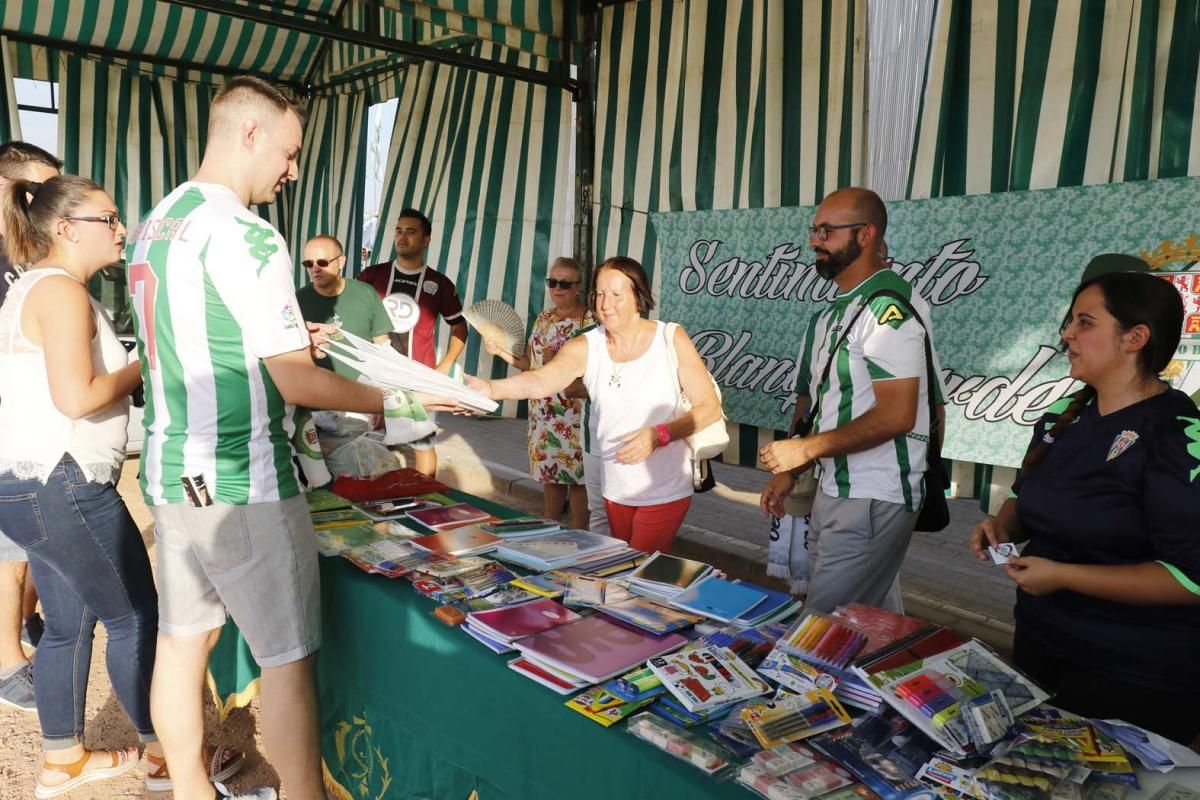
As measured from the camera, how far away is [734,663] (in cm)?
144

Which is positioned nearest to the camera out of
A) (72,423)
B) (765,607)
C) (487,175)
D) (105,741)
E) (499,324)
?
(765,607)

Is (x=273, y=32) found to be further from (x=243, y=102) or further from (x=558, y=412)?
(x=243, y=102)

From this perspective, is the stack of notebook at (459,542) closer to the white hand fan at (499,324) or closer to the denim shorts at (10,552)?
the denim shorts at (10,552)

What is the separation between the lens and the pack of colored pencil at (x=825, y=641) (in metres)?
1.42

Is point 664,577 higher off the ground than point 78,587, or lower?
higher

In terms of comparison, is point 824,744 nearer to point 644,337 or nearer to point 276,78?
point 644,337

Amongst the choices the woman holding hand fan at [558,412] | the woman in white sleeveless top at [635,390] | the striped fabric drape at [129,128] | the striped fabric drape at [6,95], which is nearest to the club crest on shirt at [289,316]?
the woman in white sleeveless top at [635,390]

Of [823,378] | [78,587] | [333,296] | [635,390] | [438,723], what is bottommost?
[438,723]

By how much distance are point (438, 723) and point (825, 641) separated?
84 centimetres

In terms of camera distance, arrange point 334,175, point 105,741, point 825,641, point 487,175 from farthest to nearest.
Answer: point 334,175, point 487,175, point 105,741, point 825,641

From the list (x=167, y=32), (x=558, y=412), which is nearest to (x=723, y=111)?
(x=558, y=412)

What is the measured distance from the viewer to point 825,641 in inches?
57.8

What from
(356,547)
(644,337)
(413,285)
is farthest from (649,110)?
(356,547)

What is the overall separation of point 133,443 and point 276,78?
651 cm
